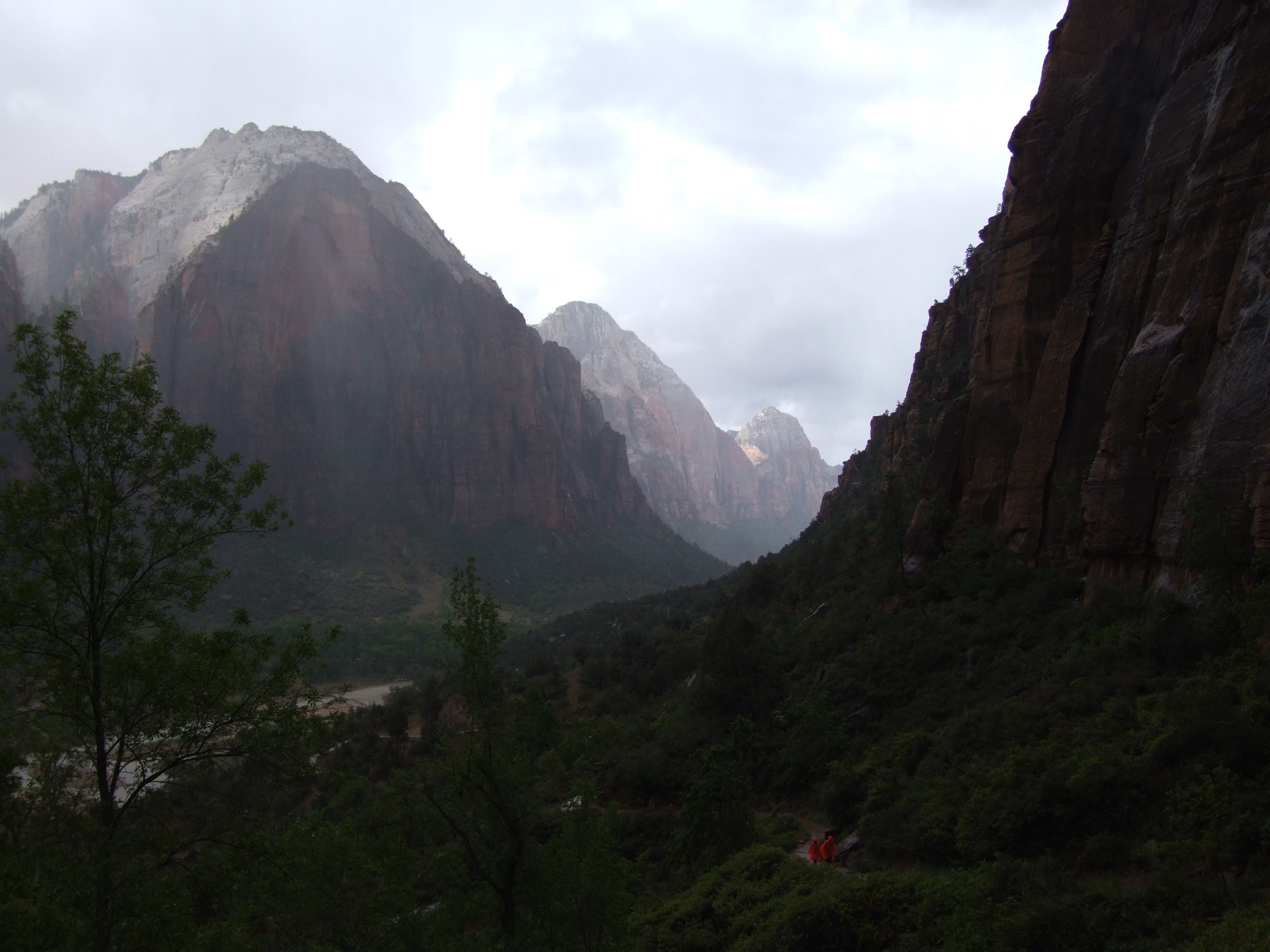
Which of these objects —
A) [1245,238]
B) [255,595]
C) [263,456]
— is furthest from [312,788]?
[263,456]

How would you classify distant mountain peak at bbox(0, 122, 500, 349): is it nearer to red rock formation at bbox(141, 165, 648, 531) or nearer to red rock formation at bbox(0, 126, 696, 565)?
red rock formation at bbox(0, 126, 696, 565)

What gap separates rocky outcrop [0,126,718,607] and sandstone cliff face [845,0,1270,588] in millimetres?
87416

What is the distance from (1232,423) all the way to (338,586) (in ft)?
265

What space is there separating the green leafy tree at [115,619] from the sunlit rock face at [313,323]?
90246 millimetres

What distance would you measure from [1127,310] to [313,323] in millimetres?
109370

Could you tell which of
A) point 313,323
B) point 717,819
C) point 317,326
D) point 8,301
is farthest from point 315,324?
point 717,819

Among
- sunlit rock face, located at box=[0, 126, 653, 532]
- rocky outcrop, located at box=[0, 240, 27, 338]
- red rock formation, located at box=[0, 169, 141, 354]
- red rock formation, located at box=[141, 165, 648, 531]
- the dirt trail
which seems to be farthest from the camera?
red rock formation, located at box=[0, 169, 141, 354]

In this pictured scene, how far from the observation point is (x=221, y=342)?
319 ft

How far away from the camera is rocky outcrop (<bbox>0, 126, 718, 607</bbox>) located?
97.2 meters

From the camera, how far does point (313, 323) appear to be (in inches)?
4343

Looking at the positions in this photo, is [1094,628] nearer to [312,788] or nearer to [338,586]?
[312,788]

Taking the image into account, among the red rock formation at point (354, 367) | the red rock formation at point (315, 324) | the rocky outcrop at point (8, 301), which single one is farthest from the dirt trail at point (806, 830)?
the red rock formation at point (354, 367)

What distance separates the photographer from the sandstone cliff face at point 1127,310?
15328mm

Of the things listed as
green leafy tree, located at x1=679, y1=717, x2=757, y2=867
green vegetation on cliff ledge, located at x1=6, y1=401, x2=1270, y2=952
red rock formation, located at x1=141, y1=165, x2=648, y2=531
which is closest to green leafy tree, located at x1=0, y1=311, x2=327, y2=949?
green vegetation on cliff ledge, located at x1=6, y1=401, x2=1270, y2=952
